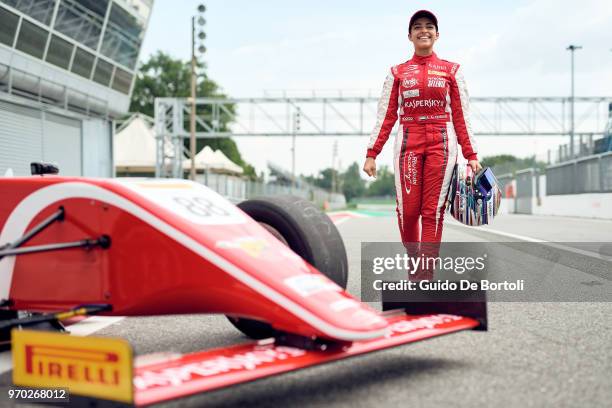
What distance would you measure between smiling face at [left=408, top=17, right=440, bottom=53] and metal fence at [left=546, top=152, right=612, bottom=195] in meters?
25.9

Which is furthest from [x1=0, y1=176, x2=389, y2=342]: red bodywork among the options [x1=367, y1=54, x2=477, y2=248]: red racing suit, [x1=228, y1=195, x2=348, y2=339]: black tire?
[x1=367, y1=54, x2=477, y2=248]: red racing suit

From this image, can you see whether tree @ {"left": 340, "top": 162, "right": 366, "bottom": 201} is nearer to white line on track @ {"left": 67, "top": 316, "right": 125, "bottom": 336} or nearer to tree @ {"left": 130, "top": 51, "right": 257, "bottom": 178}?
tree @ {"left": 130, "top": 51, "right": 257, "bottom": 178}

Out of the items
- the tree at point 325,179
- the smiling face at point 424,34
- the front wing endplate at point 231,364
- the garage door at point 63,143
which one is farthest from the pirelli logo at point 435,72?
the tree at point 325,179

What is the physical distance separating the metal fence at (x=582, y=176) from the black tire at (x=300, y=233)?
27.2 meters

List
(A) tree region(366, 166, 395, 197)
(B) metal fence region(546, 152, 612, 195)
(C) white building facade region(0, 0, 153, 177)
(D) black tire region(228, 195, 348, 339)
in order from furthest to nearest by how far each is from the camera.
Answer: (A) tree region(366, 166, 395, 197), (B) metal fence region(546, 152, 612, 195), (C) white building facade region(0, 0, 153, 177), (D) black tire region(228, 195, 348, 339)

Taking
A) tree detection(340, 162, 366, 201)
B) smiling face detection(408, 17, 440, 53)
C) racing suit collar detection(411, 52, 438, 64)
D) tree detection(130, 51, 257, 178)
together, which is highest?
tree detection(130, 51, 257, 178)

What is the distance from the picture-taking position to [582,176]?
32.4 metres

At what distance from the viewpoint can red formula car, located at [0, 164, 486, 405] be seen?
2.71 meters

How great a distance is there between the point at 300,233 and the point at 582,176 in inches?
1225

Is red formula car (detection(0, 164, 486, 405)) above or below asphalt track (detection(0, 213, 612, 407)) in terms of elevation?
above

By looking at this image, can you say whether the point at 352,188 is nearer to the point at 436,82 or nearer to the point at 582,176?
the point at 582,176

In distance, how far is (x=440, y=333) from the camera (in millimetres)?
3184

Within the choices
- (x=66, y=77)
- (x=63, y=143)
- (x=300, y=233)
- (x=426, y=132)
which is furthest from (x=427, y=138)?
(x=63, y=143)

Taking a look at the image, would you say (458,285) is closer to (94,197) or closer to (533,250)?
(94,197)
